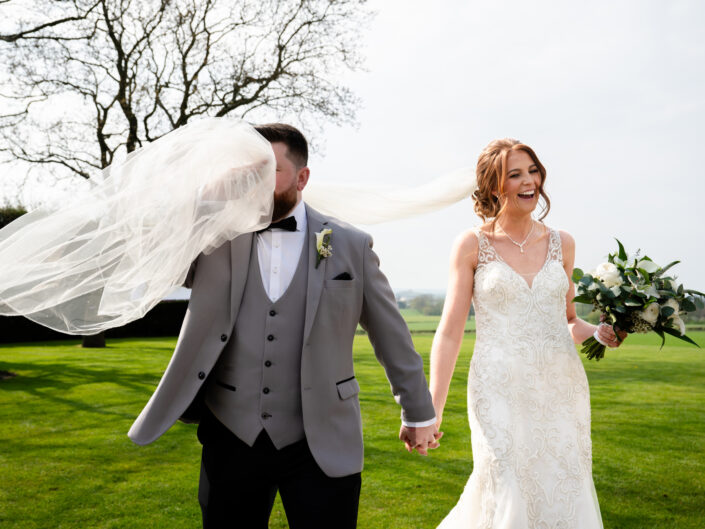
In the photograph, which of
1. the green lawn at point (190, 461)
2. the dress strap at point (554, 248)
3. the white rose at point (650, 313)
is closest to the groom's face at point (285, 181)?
the dress strap at point (554, 248)

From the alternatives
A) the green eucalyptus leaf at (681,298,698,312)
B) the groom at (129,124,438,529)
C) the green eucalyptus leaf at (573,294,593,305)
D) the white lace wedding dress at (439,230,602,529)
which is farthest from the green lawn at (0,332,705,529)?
the groom at (129,124,438,529)

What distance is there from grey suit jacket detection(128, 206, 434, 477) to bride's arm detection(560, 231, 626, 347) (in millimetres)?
1693

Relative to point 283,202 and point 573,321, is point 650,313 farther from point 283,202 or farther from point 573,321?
point 283,202

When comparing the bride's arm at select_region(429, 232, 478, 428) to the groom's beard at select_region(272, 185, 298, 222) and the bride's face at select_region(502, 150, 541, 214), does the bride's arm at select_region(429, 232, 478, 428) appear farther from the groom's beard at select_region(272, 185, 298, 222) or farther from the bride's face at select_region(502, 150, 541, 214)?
the groom's beard at select_region(272, 185, 298, 222)

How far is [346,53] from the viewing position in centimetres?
1853

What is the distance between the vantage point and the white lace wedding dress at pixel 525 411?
3.49 m

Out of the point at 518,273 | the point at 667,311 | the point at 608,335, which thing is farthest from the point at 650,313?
the point at 518,273

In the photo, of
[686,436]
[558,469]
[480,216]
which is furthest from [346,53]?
[558,469]

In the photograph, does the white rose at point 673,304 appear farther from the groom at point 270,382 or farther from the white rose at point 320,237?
the white rose at point 320,237

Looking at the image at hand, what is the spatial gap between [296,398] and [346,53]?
1723 centimetres

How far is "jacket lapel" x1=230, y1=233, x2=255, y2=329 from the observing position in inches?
103

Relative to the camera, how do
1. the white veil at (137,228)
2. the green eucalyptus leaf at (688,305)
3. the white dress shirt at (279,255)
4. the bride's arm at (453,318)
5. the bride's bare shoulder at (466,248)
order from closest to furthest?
the white veil at (137,228) < the white dress shirt at (279,255) < the bride's arm at (453,318) < the bride's bare shoulder at (466,248) < the green eucalyptus leaf at (688,305)

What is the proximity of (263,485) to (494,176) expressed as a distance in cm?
238

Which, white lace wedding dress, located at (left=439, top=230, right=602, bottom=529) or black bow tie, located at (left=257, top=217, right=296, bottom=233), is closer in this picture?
black bow tie, located at (left=257, top=217, right=296, bottom=233)
